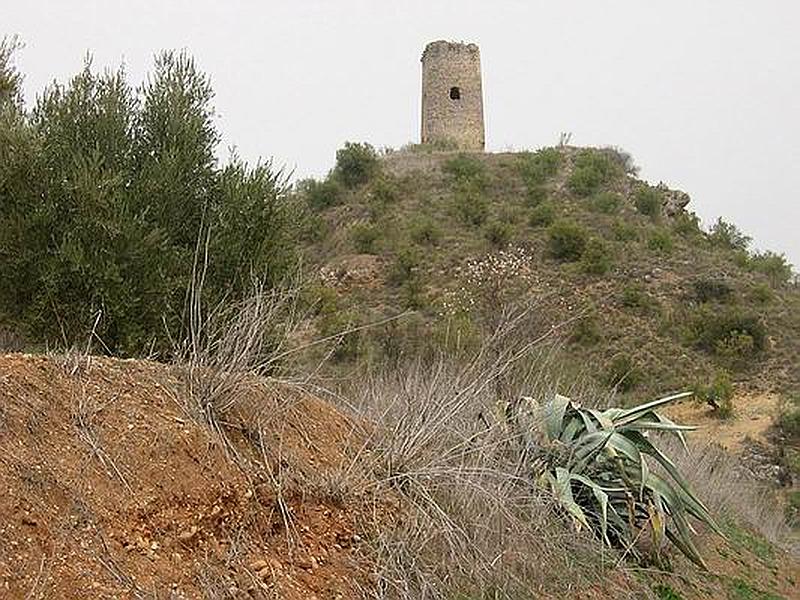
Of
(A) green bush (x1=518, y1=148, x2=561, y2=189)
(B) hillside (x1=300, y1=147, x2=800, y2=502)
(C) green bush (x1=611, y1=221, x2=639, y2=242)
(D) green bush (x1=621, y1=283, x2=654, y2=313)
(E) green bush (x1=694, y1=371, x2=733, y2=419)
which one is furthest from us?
(A) green bush (x1=518, y1=148, x2=561, y2=189)

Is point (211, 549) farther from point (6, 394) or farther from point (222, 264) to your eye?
point (222, 264)

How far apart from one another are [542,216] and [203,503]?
28281mm

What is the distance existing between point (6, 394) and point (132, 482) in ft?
2.32

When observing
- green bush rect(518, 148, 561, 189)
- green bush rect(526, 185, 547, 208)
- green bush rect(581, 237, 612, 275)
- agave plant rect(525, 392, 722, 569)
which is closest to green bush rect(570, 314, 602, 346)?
green bush rect(581, 237, 612, 275)

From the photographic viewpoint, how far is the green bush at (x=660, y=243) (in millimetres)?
30378

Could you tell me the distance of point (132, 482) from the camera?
162 inches

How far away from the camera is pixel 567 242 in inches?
1160

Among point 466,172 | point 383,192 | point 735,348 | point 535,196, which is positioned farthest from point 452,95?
point 735,348

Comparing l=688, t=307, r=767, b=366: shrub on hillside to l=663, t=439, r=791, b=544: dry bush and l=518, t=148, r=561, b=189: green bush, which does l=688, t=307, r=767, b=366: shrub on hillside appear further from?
l=663, t=439, r=791, b=544: dry bush

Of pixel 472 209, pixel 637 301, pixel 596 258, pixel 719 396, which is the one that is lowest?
pixel 719 396

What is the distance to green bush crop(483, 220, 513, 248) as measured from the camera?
100.0ft

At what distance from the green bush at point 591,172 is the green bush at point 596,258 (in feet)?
16.9

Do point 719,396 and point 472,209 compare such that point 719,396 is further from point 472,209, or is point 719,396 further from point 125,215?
point 125,215

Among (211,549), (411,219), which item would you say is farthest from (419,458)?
(411,219)
